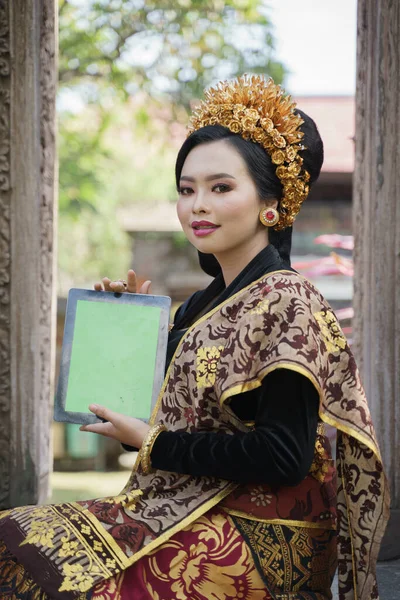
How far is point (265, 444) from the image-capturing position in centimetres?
161

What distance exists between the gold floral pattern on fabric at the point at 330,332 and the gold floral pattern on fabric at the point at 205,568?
0.49 meters

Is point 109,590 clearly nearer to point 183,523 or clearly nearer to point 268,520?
point 183,523

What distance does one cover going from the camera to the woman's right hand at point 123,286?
2.02 metres

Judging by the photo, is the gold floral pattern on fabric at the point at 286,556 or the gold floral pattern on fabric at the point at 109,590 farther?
the gold floral pattern on fabric at the point at 286,556

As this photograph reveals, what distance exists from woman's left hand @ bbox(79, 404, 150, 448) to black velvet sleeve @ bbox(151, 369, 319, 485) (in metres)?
0.10

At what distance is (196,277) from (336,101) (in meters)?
3.17

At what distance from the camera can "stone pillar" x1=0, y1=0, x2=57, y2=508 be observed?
9.41 feet

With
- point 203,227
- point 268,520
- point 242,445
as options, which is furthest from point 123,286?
point 268,520

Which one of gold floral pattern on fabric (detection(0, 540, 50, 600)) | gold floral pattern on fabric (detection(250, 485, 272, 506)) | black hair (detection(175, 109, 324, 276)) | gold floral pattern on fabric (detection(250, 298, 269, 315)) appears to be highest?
black hair (detection(175, 109, 324, 276))

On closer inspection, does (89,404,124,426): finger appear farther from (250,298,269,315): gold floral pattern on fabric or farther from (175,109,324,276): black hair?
(175,109,324,276): black hair

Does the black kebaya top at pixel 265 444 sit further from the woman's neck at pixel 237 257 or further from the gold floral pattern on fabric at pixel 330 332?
the woman's neck at pixel 237 257

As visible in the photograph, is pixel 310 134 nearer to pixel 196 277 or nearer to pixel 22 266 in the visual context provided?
pixel 22 266

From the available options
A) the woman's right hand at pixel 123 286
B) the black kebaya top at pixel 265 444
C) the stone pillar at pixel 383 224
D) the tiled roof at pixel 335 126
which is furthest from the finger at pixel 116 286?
the tiled roof at pixel 335 126

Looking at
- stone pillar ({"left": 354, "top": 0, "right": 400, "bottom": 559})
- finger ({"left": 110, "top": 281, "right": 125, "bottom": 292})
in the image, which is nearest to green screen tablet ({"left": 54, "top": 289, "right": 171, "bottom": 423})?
finger ({"left": 110, "top": 281, "right": 125, "bottom": 292})
